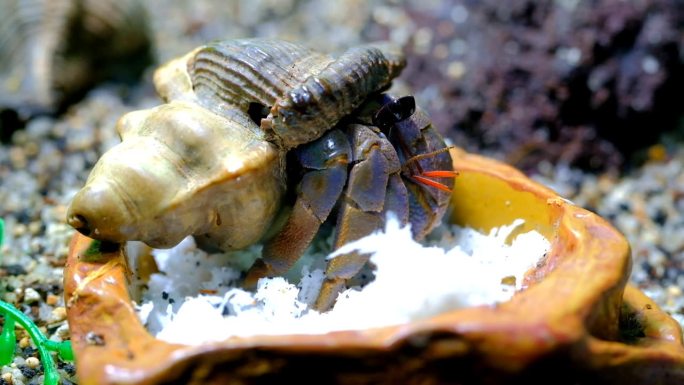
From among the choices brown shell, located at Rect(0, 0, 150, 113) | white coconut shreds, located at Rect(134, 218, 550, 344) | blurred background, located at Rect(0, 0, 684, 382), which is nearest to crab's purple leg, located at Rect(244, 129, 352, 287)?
white coconut shreds, located at Rect(134, 218, 550, 344)

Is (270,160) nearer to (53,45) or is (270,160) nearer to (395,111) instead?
(395,111)

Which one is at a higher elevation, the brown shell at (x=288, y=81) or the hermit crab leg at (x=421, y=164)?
the brown shell at (x=288, y=81)

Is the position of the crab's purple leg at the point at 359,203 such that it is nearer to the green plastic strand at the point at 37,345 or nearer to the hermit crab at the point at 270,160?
the hermit crab at the point at 270,160

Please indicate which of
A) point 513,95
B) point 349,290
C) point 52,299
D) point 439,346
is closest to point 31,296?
point 52,299

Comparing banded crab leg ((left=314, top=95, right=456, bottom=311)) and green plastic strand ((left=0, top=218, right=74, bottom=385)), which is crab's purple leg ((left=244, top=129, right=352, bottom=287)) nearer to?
banded crab leg ((left=314, top=95, right=456, bottom=311))

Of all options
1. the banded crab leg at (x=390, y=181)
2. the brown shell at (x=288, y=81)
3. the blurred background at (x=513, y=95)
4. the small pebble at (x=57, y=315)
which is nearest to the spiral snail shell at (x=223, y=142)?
the brown shell at (x=288, y=81)
